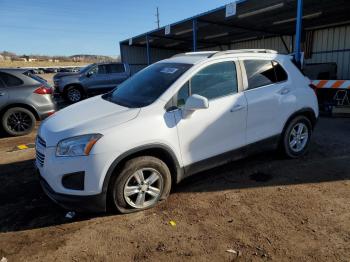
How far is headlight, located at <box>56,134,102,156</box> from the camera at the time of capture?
3.07m

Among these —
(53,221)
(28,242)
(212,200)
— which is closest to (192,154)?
(212,200)

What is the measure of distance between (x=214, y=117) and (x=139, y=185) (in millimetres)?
1253

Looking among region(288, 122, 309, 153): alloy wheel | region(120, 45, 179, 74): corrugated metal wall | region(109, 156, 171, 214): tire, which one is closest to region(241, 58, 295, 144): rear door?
region(288, 122, 309, 153): alloy wheel

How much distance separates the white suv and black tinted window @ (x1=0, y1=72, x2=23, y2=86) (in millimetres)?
4124

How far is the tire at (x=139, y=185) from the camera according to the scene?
329cm

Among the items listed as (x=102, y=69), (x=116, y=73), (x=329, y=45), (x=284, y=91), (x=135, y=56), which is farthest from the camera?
(x=135, y=56)

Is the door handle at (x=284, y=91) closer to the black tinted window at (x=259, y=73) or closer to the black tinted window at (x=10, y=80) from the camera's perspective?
the black tinted window at (x=259, y=73)

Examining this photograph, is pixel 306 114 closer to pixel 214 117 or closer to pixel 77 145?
pixel 214 117

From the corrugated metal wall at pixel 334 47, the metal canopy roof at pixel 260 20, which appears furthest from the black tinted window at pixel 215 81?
the corrugated metal wall at pixel 334 47

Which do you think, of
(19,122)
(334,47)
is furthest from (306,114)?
(334,47)

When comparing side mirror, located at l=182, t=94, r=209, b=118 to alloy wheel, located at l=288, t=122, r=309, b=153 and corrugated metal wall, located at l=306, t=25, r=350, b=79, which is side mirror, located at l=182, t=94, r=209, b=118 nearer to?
alloy wheel, located at l=288, t=122, r=309, b=153

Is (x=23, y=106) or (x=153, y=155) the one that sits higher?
(x=23, y=106)

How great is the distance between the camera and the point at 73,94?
14.1m

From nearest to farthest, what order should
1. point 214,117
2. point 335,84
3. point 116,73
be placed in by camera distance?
point 214,117
point 335,84
point 116,73
